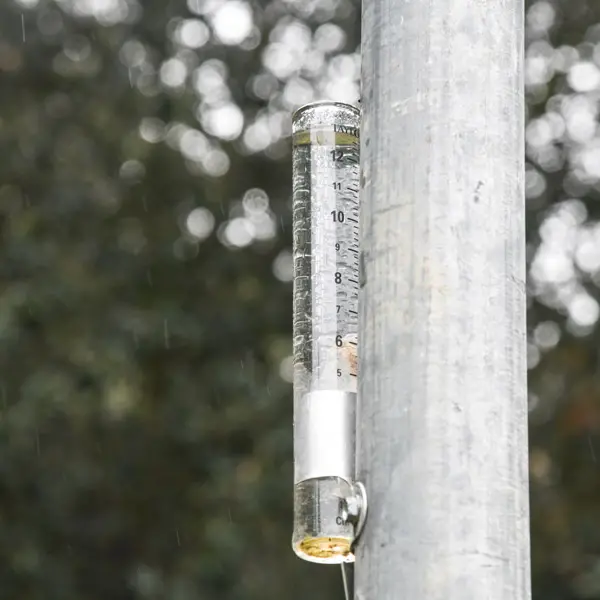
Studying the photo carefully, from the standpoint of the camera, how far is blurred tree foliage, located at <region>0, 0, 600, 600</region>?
28.7ft

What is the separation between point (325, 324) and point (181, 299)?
7802 mm

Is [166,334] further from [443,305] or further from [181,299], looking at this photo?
[443,305]

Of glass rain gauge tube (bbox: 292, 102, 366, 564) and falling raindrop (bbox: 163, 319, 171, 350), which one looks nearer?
glass rain gauge tube (bbox: 292, 102, 366, 564)

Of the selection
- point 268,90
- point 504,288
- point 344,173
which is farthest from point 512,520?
point 268,90

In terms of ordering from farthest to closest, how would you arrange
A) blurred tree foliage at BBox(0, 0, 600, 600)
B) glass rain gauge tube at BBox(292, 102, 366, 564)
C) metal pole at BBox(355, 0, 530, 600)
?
blurred tree foliage at BBox(0, 0, 600, 600) → glass rain gauge tube at BBox(292, 102, 366, 564) → metal pole at BBox(355, 0, 530, 600)

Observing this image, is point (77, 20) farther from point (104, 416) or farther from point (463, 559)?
point (463, 559)

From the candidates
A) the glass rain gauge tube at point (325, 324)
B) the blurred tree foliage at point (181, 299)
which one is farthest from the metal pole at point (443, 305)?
the blurred tree foliage at point (181, 299)

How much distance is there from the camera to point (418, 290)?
1449mm

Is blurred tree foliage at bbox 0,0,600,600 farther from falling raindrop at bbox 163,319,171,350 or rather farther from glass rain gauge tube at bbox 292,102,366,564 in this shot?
glass rain gauge tube at bbox 292,102,366,564

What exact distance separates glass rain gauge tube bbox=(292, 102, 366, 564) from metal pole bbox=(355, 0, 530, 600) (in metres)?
0.12

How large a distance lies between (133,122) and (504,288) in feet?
28.0

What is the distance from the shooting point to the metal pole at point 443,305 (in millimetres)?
1383

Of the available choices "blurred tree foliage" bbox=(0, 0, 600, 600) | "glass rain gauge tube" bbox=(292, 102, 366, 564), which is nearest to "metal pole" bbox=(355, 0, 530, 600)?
"glass rain gauge tube" bbox=(292, 102, 366, 564)

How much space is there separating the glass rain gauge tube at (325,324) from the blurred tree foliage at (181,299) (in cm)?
660
